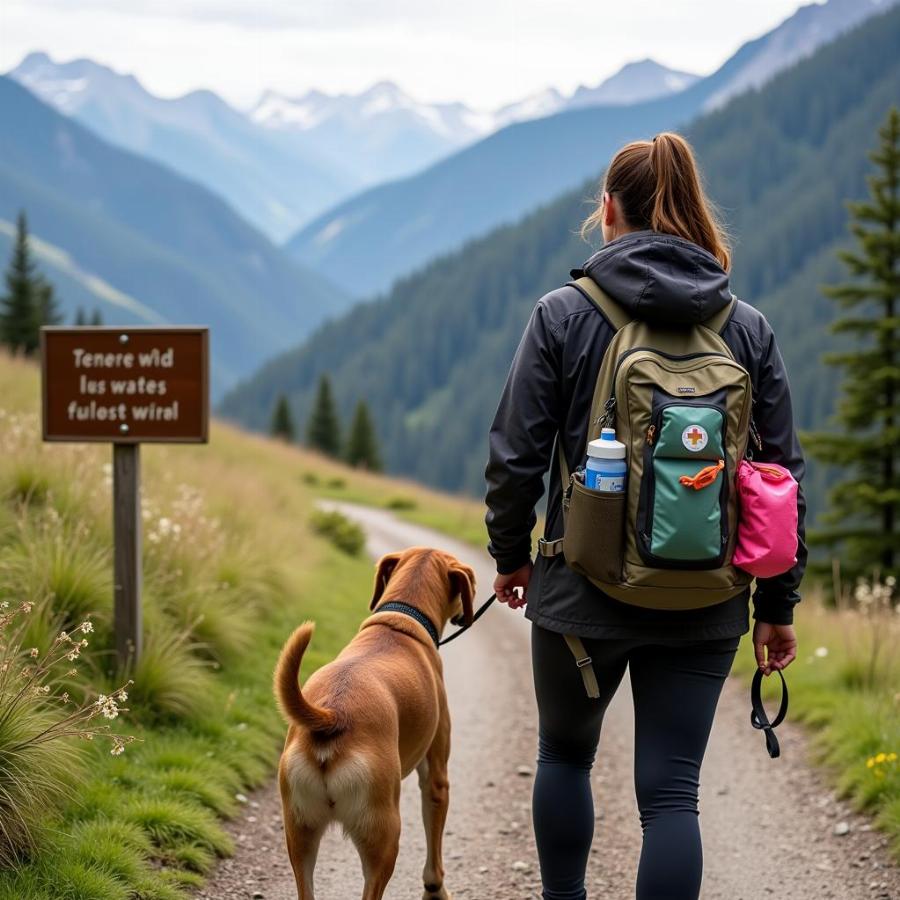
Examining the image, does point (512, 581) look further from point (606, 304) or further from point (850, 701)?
point (850, 701)

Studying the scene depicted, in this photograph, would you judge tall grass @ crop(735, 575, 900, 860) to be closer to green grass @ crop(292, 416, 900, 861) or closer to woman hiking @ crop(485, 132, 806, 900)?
green grass @ crop(292, 416, 900, 861)

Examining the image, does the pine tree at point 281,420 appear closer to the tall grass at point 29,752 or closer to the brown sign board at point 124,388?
the brown sign board at point 124,388

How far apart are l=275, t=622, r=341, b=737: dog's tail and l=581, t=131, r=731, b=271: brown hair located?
4.83 ft

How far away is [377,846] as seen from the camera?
10.2 feet

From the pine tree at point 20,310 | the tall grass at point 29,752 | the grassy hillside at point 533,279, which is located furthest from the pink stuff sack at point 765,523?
the grassy hillside at point 533,279

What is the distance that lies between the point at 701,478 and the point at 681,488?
55mm

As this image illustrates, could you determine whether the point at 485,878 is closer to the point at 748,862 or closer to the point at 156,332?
the point at 748,862

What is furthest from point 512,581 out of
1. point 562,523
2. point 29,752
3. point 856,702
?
point 856,702

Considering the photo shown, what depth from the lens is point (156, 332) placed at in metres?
→ 5.55

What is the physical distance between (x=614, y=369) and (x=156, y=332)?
3383 millimetres

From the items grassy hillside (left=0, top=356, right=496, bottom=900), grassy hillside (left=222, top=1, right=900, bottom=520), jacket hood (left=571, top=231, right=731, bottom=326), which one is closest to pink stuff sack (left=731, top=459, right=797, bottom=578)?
jacket hood (left=571, top=231, right=731, bottom=326)

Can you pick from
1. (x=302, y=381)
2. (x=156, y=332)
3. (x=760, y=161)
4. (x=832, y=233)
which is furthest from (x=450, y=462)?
(x=156, y=332)

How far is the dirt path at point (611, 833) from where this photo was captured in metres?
4.27

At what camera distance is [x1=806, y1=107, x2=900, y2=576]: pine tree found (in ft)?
50.8
